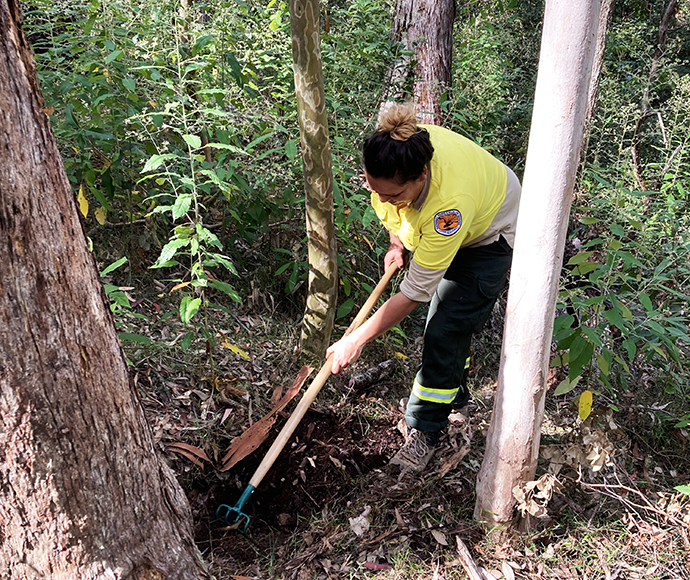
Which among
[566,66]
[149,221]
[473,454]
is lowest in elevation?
[473,454]

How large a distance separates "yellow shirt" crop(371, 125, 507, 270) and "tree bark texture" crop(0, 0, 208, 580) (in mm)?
1365

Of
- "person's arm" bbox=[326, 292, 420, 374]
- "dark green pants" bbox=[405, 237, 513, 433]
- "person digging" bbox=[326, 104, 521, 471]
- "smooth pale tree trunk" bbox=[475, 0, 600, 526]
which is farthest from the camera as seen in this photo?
"dark green pants" bbox=[405, 237, 513, 433]

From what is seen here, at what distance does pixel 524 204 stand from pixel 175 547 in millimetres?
1744

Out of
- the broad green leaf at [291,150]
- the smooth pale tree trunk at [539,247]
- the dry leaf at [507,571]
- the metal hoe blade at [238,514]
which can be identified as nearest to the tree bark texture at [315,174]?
the broad green leaf at [291,150]

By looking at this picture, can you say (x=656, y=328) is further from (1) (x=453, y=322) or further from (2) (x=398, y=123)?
(2) (x=398, y=123)

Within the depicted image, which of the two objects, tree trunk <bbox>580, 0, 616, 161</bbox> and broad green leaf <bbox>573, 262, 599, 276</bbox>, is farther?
tree trunk <bbox>580, 0, 616, 161</bbox>

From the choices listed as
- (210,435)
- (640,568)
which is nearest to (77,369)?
(210,435)

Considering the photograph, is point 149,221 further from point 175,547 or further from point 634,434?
point 634,434

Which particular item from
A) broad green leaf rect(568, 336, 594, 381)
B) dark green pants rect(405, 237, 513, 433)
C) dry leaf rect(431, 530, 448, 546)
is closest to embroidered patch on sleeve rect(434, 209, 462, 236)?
dark green pants rect(405, 237, 513, 433)

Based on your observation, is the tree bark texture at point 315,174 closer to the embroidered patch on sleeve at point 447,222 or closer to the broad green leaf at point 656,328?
the embroidered patch on sleeve at point 447,222

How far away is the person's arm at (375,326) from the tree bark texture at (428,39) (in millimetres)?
→ 2837

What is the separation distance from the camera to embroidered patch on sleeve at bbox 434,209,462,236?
7.47ft

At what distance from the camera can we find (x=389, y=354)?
3.64 meters

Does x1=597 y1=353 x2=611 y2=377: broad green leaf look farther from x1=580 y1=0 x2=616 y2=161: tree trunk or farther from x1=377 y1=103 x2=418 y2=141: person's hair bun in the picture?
x1=580 y1=0 x2=616 y2=161: tree trunk
